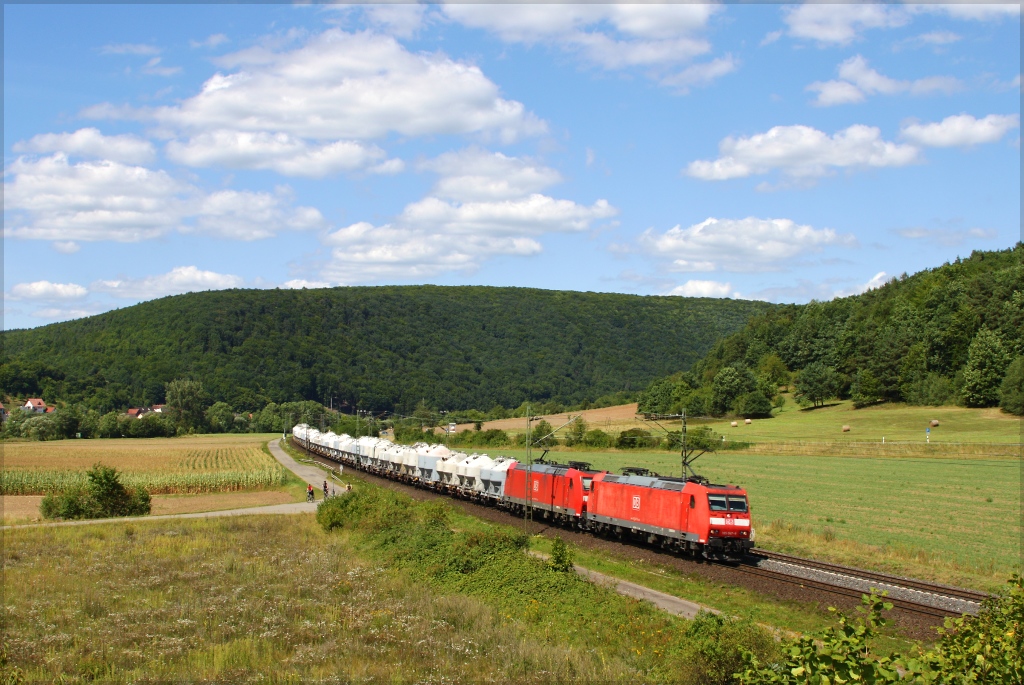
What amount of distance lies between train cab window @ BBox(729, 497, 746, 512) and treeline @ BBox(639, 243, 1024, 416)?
66505 millimetres

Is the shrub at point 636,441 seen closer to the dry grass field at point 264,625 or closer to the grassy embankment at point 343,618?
the grassy embankment at point 343,618

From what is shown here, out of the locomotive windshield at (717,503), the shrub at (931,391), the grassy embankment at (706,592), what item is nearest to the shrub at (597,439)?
the shrub at (931,391)

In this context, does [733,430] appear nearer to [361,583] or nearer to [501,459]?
[501,459]

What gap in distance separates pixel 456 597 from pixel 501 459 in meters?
29.1

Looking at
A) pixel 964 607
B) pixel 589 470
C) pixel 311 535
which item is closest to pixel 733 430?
pixel 589 470

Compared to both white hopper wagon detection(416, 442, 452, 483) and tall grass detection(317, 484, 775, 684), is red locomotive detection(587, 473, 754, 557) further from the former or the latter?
white hopper wagon detection(416, 442, 452, 483)

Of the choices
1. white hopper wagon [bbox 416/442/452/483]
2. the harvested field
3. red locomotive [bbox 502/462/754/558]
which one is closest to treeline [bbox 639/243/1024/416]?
the harvested field

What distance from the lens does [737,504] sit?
32125mm

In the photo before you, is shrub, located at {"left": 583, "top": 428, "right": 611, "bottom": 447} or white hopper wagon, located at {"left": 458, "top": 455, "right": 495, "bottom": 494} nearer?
white hopper wagon, located at {"left": 458, "top": 455, "right": 495, "bottom": 494}

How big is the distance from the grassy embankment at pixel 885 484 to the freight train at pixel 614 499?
5336 mm

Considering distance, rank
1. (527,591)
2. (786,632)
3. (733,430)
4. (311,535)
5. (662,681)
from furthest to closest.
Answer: (733,430) < (311,535) < (527,591) < (786,632) < (662,681)

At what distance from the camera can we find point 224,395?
198 meters

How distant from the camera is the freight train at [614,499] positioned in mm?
31984

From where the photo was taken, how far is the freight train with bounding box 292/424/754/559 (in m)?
32.0
